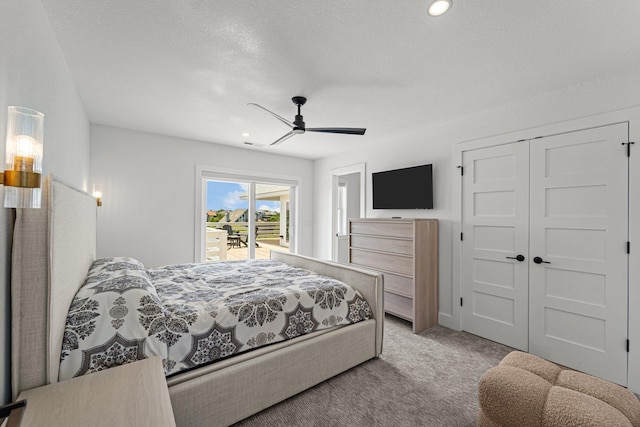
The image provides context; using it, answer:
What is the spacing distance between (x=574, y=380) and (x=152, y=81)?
369 centimetres

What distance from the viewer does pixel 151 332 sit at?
60.3 inches

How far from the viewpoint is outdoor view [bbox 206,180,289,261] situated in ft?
15.2

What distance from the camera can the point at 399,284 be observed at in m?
3.40

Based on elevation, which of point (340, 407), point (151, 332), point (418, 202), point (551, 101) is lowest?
point (340, 407)

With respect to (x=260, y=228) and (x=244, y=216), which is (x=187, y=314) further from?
(x=260, y=228)

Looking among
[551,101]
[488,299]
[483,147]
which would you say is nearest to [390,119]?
[483,147]

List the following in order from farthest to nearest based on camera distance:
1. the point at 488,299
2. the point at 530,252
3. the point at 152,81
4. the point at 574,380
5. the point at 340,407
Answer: the point at 488,299 → the point at 530,252 → the point at 152,81 → the point at 340,407 → the point at 574,380

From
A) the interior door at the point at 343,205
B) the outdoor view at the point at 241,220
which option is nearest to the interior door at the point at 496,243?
the interior door at the point at 343,205

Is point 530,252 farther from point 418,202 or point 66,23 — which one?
point 66,23

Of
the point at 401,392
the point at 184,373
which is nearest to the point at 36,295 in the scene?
the point at 184,373

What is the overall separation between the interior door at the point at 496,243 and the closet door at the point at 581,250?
0.09 metres

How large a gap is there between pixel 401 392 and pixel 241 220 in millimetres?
3777

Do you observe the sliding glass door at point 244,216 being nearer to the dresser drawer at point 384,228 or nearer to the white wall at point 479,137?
the white wall at point 479,137

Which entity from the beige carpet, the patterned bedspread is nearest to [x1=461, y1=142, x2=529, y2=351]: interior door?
the beige carpet
